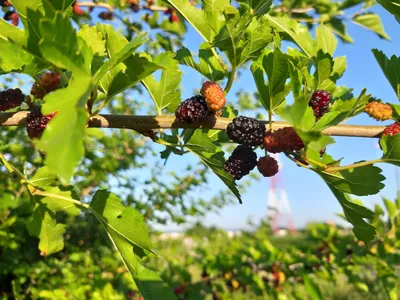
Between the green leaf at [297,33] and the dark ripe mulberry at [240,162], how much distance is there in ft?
0.79

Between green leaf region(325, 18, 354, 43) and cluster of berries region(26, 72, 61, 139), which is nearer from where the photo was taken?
cluster of berries region(26, 72, 61, 139)

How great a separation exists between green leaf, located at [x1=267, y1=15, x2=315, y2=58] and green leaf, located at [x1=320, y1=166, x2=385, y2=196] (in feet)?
0.93

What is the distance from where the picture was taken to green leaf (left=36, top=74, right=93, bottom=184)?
43 cm

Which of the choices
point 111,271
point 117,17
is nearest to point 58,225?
point 117,17

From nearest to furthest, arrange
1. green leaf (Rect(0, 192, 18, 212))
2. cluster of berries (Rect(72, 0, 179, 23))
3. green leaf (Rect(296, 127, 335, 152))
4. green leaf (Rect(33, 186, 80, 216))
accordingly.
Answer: green leaf (Rect(296, 127, 335, 152))
green leaf (Rect(33, 186, 80, 216))
green leaf (Rect(0, 192, 18, 212))
cluster of berries (Rect(72, 0, 179, 23))

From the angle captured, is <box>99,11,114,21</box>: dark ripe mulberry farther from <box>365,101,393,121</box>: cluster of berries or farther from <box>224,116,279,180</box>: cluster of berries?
<box>365,101,393,121</box>: cluster of berries

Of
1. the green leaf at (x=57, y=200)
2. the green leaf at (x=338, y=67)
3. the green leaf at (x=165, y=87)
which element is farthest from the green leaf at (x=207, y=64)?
the green leaf at (x=57, y=200)

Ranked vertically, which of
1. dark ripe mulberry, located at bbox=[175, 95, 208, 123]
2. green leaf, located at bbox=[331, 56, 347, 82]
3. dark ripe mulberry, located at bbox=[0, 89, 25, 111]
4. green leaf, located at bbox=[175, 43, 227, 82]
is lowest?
dark ripe mulberry, located at bbox=[0, 89, 25, 111]

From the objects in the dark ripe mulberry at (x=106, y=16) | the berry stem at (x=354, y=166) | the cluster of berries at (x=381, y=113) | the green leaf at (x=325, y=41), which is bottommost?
the dark ripe mulberry at (x=106, y=16)

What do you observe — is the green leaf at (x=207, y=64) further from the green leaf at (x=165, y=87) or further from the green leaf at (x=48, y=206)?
the green leaf at (x=48, y=206)

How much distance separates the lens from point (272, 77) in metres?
0.77

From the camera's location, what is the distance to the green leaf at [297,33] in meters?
0.92

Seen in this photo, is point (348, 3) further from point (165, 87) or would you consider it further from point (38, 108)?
point (38, 108)

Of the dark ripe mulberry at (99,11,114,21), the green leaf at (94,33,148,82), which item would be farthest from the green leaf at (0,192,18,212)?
the green leaf at (94,33,148,82)
